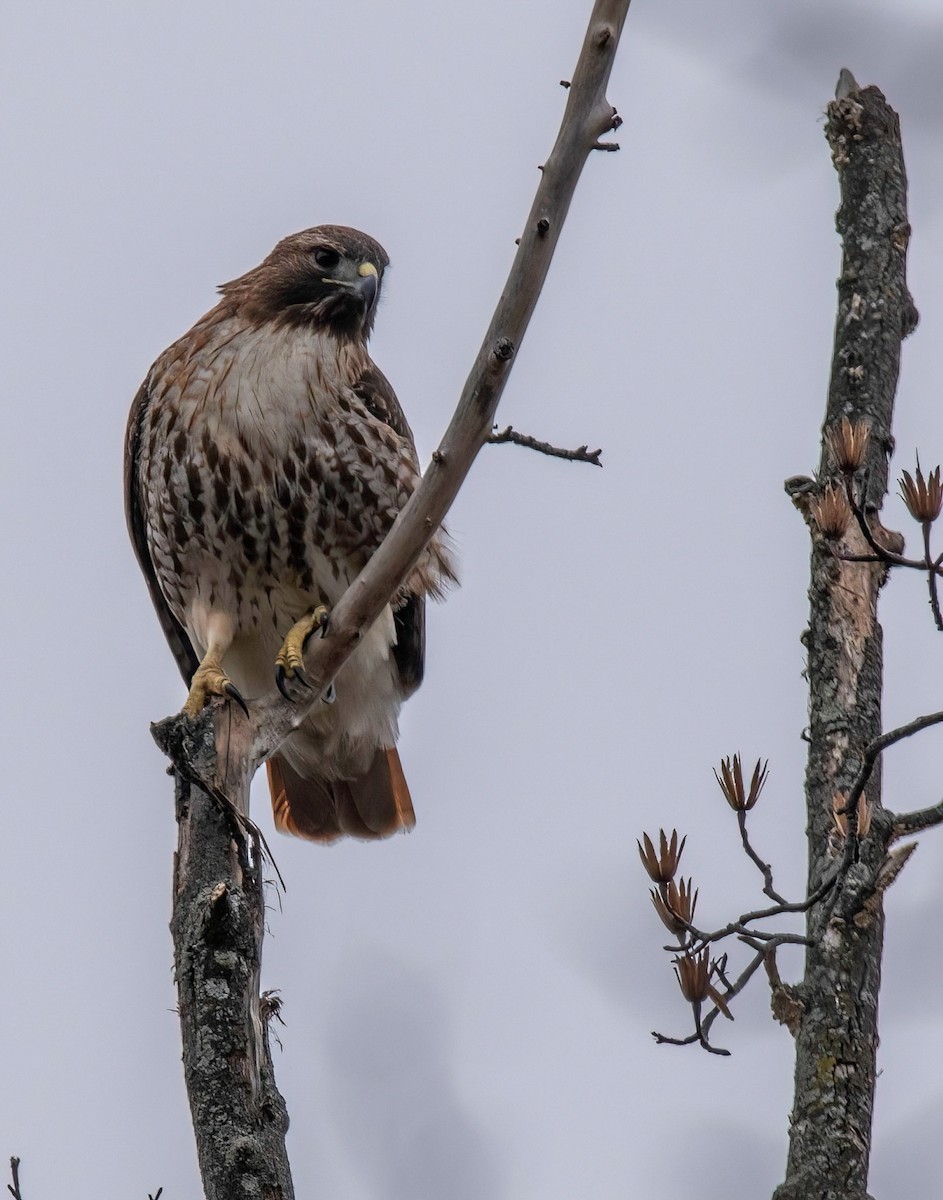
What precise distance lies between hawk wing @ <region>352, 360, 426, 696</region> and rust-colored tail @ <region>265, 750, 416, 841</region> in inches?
10.7

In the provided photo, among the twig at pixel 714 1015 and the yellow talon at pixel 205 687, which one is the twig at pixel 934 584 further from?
the yellow talon at pixel 205 687

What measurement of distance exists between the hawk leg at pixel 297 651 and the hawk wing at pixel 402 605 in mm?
541

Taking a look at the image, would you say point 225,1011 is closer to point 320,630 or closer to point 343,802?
point 320,630

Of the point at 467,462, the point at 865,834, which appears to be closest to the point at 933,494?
the point at 865,834

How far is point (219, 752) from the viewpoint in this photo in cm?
342

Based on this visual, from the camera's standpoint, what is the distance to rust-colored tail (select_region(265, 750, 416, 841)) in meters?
4.82

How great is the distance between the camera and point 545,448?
3.17m

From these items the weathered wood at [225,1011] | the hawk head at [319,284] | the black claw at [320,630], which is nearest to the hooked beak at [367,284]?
the hawk head at [319,284]

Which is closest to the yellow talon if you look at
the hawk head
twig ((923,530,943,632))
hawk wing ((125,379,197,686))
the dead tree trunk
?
hawk wing ((125,379,197,686))

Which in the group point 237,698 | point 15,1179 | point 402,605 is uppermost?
point 402,605

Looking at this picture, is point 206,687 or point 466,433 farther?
point 206,687

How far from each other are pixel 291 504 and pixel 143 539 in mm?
698

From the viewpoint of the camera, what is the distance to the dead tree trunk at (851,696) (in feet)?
9.44

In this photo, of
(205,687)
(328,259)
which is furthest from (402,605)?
(328,259)
